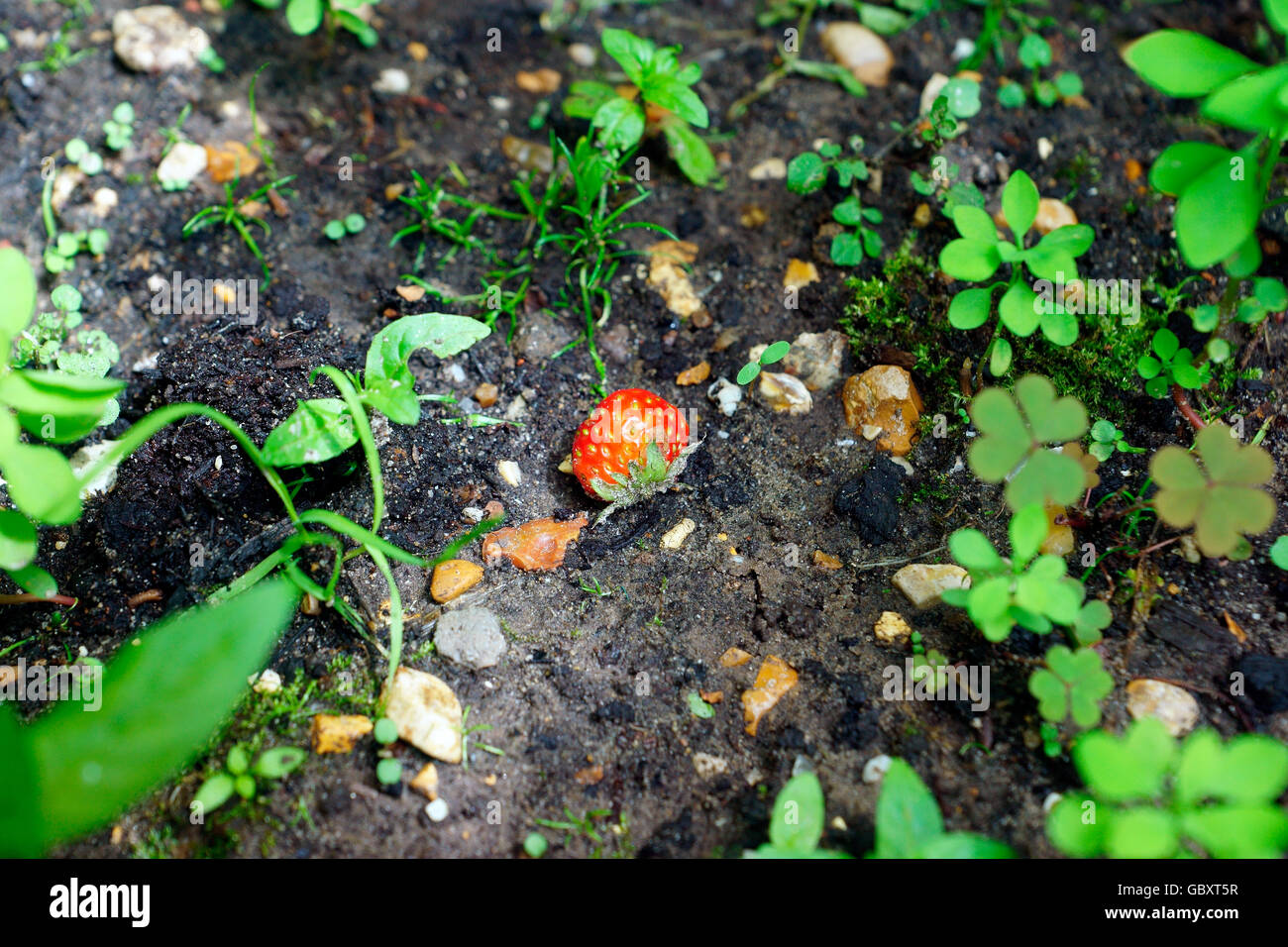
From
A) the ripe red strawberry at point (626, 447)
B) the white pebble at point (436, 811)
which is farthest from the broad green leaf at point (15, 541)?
the ripe red strawberry at point (626, 447)

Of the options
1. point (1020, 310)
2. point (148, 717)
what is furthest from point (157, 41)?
point (1020, 310)

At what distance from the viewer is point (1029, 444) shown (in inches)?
70.0

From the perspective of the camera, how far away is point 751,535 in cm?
225

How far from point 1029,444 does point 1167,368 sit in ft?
A: 2.54

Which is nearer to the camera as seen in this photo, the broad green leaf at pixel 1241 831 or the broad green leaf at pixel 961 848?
the broad green leaf at pixel 1241 831

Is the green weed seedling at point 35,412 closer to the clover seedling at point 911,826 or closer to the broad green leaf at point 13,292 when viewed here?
the broad green leaf at point 13,292

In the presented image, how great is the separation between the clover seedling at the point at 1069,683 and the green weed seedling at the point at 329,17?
8.88 feet

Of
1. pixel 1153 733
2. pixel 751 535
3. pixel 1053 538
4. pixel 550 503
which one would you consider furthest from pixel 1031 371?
pixel 550 503

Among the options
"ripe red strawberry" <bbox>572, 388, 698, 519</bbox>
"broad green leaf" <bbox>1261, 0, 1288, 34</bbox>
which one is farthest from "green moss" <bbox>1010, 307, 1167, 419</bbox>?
"ripe red strawberry" <bbox>572, 388, 698, 519</bbox>

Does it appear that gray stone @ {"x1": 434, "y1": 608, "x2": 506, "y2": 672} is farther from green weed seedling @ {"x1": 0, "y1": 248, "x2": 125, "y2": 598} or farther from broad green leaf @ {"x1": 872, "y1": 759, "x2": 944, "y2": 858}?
broad green leaf @ {"x1": 872, "y1": 759, "x2": 944, "y2": 858}

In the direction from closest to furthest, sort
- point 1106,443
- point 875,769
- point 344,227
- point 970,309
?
1. point 875,769
2. point 970,309
3. point 1106,443
4. point 344,227

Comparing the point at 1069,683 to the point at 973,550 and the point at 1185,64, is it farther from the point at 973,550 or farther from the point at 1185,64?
the point at 1185,64

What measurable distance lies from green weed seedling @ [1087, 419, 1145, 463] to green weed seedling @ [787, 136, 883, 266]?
83 centimetres

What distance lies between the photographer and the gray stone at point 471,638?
1991mm
